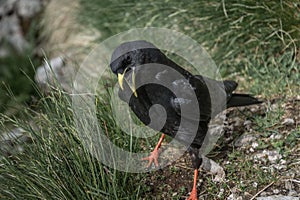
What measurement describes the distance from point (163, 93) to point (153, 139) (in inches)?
29.7

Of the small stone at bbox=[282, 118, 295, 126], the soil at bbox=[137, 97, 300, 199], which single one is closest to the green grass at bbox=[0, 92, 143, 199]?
the soil at bbox=[137, 97, 300, 199]

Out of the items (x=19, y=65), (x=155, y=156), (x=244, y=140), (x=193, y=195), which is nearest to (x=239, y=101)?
(x=244, y=140)

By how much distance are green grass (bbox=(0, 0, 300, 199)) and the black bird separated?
26 cm

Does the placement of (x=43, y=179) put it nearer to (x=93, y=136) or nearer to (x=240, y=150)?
(x=93, y=136)

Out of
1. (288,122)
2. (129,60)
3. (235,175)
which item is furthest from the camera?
(288,122)

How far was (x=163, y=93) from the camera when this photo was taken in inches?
138

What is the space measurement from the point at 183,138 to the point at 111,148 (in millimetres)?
517

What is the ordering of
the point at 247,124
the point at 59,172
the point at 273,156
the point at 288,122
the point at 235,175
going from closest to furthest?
the point at 59,172 → the point at 235,175 → the point at 273,156 → the point at 288,122 → the point at 247,124

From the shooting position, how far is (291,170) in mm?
3629

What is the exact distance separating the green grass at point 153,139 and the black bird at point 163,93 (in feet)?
0.87

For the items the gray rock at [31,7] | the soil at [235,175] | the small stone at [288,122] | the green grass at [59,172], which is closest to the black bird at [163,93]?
the soil at [235,175]

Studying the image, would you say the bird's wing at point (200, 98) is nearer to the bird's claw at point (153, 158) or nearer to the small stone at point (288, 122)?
the bird's claw at point (153, 158)

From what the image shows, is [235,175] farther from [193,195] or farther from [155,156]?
[155,156]

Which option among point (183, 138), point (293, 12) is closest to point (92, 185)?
point (183, 138)
